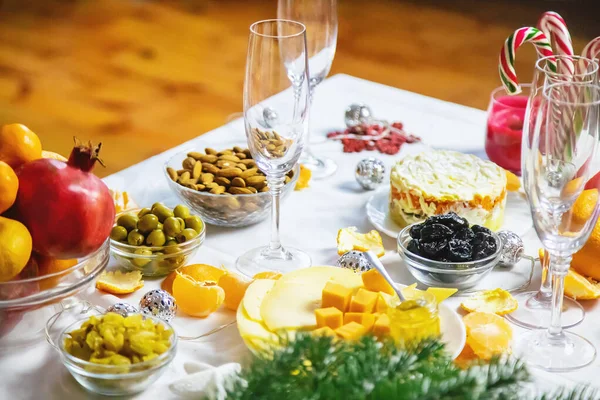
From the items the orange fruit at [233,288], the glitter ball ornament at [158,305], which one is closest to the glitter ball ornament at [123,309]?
the glitter ball ornament at [158,305]

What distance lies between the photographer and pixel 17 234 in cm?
98

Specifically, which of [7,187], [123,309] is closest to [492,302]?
[123,309]

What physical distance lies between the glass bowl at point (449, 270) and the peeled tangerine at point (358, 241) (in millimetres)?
108

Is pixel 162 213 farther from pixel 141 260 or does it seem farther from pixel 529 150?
pixel 529 150

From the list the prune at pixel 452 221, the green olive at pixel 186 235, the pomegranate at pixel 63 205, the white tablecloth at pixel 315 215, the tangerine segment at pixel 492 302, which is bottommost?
the white tablecloth at pixel 315 215

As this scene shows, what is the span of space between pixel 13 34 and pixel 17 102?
0.94m

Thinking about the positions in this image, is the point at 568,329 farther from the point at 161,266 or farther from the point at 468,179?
the point at 161,266

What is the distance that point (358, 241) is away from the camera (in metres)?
1.35

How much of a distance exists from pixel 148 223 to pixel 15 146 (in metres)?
0.24

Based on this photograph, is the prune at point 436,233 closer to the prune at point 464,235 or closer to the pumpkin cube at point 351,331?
the prune at point 464,235

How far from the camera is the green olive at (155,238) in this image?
123 cm

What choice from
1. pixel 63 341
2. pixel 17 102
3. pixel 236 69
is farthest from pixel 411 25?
pixel 63 341

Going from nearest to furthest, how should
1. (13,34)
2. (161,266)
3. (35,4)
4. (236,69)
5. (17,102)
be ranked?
(161,266)
(17,102)
(236,69)
(13,34)
(35,4)

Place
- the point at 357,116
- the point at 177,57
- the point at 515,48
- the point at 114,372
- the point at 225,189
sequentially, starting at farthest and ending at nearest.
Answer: the point at 177,57, the point at 357,116, the point at 515,48, the point at 225,189, the point at 114,372
